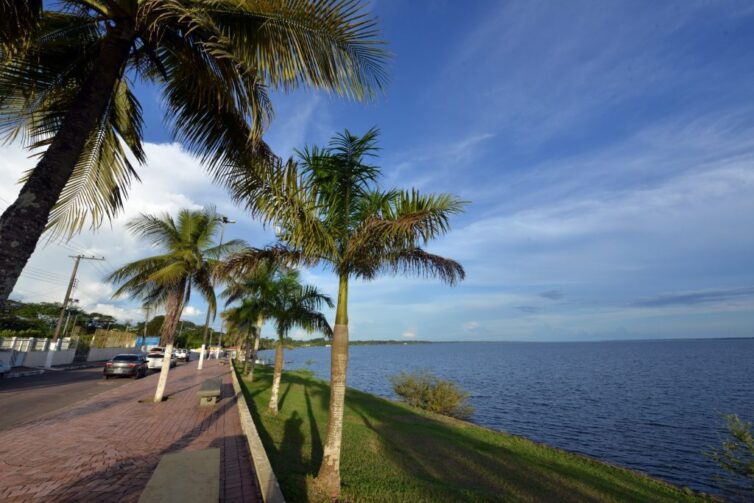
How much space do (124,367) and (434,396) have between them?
19.1 m

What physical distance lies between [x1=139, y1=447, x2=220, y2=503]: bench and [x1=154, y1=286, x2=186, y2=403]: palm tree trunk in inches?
370

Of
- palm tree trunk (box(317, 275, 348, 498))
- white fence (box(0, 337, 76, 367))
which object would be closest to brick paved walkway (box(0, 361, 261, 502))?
palm tree trunk (box(317, 275, 348, 498))

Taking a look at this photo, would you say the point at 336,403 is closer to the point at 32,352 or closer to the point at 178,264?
the point at 178,264

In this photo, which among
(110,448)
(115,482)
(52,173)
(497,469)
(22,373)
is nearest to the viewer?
(52,173)

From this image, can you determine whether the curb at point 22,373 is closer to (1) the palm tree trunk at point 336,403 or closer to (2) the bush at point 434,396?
(2) the bush at point 434,396

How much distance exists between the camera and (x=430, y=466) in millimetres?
10211

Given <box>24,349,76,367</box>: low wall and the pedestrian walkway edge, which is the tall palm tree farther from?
<box>24,349,76,367</box>: low wall

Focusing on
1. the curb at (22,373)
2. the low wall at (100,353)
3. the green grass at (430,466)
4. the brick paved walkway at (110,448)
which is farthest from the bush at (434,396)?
the low wall at (100,353)

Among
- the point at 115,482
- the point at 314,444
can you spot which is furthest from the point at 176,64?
the point at 314,444

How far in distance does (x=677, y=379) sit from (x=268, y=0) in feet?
193

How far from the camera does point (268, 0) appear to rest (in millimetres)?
3752

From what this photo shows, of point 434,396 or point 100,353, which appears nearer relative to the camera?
point 434,396

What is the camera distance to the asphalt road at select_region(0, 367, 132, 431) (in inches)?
429

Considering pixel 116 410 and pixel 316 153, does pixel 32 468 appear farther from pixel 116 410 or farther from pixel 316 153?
pixel 316 153
